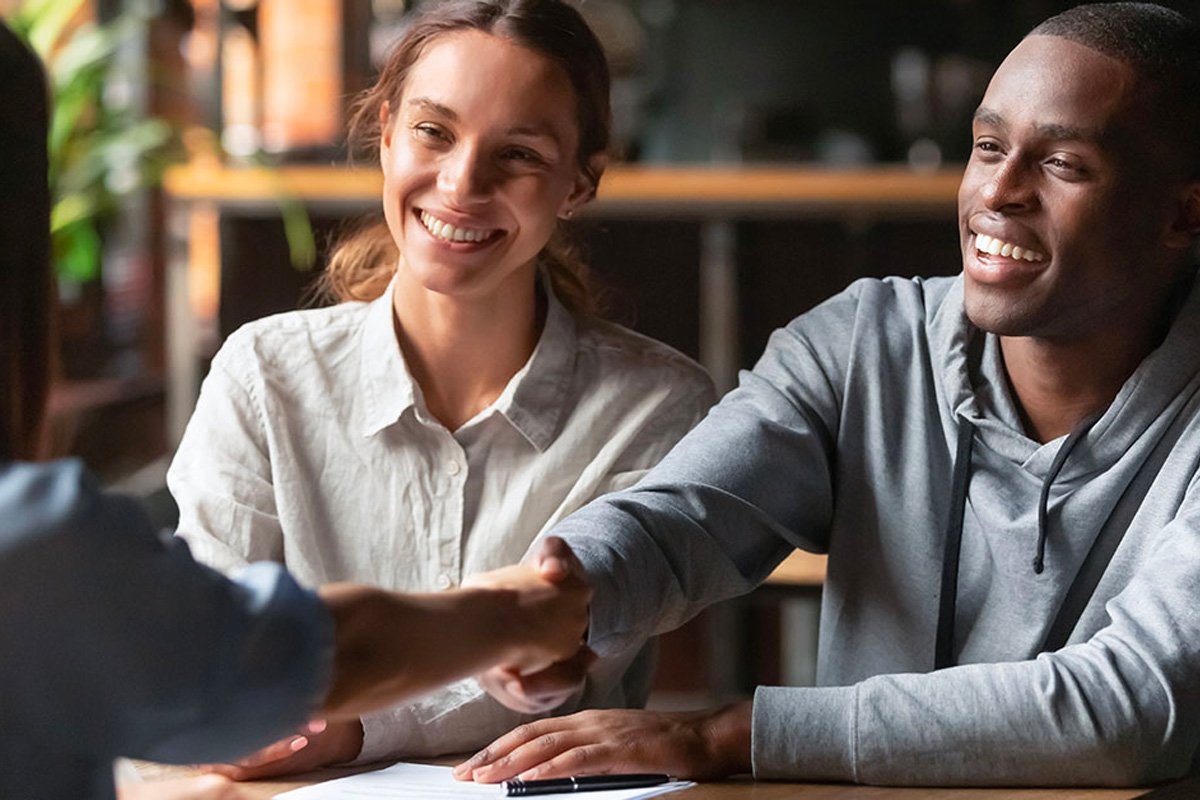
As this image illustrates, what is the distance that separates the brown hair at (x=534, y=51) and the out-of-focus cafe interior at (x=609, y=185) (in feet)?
3.19

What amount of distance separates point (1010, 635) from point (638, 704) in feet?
1.34

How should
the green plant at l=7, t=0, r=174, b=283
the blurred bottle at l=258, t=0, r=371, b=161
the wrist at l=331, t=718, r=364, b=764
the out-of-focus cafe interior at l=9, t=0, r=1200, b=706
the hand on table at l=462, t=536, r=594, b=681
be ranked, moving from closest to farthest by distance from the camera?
the hand on table at l=462, t=536, r=594, b=681, the wrist at l=331, t=718, r=364, b=764, the green plant at l=7, t=0, r=174, b=283, the out-of-focus cafe interior at l=9, t=0, r=1200, b=706, the blurred bottle at l=258, t=0, r=371, b=161

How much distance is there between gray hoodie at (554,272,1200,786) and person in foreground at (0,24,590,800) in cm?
47

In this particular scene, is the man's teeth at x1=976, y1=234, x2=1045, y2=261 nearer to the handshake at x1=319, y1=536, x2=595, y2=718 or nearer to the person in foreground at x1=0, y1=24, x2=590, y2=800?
the handshake at x1=319, y1=536, x2=595, y2=718

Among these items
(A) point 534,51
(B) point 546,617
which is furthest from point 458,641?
(A) point 534,51

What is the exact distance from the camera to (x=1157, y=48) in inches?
61.9

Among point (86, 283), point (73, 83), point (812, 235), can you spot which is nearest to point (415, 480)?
point (73, 83)

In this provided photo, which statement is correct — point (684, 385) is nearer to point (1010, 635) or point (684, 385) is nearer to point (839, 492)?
point (839, 492)

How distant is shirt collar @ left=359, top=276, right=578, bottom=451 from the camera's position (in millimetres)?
1705

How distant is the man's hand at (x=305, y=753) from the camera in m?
1.36

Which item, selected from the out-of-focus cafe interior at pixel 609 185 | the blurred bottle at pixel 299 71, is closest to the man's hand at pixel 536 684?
the out-of-focus cafe interior at pixel 609 185

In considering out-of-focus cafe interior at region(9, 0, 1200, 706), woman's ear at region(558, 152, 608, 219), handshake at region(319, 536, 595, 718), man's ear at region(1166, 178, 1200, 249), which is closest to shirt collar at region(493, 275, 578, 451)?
woman's ear at region(558, 152, 608, 219)

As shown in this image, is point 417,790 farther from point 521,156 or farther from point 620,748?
point 521,156

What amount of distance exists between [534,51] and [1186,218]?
A: 64cm
